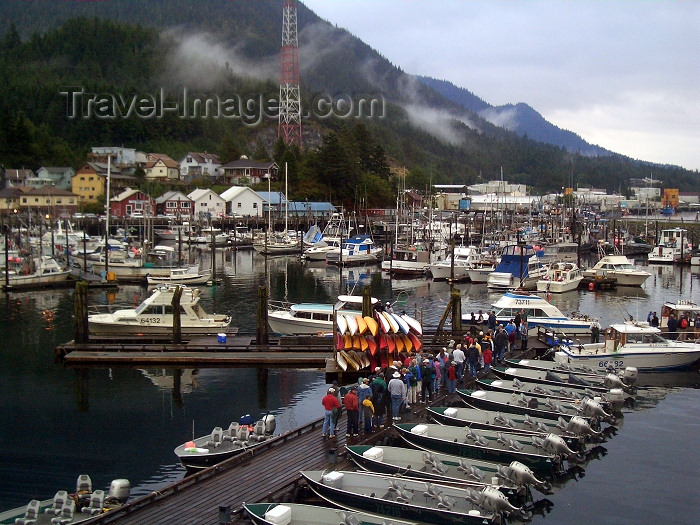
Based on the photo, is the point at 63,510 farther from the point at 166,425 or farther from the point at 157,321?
the point at 157,321

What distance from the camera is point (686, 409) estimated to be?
998 inches

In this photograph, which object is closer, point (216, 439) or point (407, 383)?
point (216, 439)

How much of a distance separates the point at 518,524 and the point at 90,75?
189m

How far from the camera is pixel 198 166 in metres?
139

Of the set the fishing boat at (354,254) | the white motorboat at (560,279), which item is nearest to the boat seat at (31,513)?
the white motorboat at (560,279)

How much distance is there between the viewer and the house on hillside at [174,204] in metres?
115

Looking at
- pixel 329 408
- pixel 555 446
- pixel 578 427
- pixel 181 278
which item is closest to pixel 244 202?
pixel 181 278

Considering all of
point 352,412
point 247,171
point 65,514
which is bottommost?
point 65,514

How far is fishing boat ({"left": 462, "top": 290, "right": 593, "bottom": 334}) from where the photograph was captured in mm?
34844

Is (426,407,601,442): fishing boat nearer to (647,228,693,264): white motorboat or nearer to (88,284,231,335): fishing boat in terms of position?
(88,284,231,335): fishing boat

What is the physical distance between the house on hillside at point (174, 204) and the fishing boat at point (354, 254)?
42.3 meters

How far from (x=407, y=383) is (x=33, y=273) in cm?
4489

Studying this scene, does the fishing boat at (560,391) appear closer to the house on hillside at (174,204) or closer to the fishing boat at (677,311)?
the fishing boat at (677,311)

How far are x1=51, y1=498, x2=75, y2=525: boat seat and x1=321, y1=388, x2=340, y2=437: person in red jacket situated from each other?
6.32m
